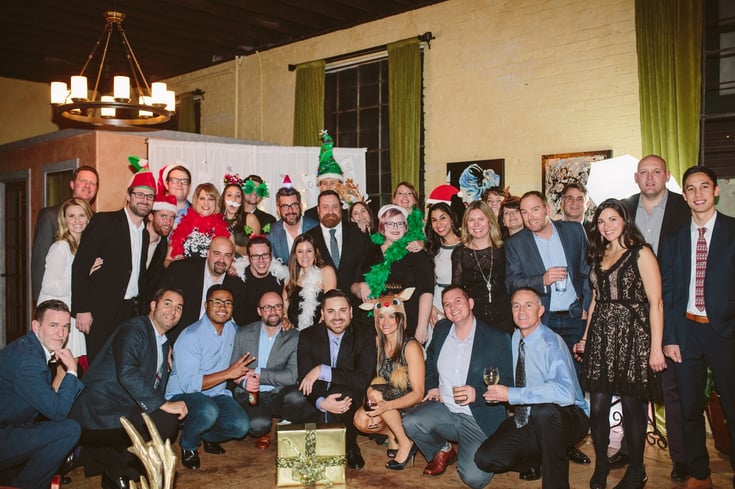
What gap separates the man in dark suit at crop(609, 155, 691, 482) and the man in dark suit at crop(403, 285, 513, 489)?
3.06ft

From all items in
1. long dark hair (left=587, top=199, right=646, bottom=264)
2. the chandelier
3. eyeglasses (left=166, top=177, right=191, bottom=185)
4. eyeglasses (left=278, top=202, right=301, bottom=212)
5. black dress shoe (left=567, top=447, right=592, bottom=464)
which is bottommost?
black dress shoe (left=567, top=447, right=592, bottom=464)

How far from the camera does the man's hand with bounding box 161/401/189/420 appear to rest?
3.49 m

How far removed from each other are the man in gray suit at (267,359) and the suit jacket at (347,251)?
23.1 inches

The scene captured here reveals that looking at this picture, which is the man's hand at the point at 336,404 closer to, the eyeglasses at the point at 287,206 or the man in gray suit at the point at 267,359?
the man in gray suit at the point at 267,359

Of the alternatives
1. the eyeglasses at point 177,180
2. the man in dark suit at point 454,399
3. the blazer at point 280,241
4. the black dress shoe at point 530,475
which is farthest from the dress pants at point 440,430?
the eyeglasses at point 177,180

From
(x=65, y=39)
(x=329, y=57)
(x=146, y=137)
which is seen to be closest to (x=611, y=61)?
(x=329, y=57)

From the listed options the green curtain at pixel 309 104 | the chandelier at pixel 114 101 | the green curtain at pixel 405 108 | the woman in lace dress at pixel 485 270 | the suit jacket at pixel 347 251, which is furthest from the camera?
the green curtain at pixel 309 104

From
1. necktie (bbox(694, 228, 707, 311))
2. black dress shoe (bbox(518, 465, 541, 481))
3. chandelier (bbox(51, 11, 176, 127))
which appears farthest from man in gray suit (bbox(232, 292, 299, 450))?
chandelier (bbox(51, 11, 176, 127))

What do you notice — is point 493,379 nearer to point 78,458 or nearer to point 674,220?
point 674,220

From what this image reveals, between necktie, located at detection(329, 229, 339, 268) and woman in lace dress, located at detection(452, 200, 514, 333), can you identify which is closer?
woman in lace dress, located at detection(452, 200, 514, 333)

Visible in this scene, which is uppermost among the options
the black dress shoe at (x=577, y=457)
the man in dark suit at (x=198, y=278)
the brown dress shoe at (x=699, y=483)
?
the man in dark suit at (x=198, y=278)

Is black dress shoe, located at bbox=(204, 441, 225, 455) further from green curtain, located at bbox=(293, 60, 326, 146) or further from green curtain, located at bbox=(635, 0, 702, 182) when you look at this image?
green curtain, located at bbox=(293, 60, 326, 146)

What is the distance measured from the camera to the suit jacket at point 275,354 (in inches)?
165

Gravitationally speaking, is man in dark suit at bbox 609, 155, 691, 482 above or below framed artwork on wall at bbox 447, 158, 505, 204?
below
